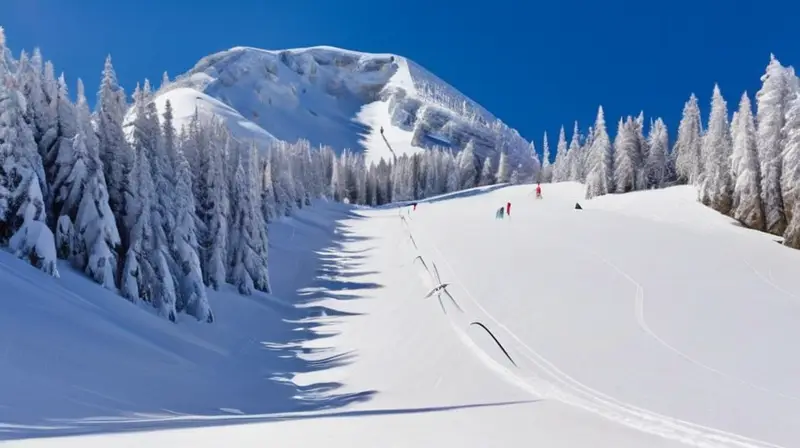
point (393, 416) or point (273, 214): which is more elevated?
point (273, 214)

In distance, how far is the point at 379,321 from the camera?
2659cm

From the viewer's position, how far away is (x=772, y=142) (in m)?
42.6

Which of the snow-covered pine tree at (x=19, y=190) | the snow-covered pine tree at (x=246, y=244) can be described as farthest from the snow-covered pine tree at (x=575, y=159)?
the snow-covered pine tree at (x=19, y=190)

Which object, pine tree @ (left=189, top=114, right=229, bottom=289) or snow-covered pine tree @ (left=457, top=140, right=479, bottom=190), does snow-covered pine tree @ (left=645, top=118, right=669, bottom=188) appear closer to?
pine tree @ (left=189, top=114, right=229, bottom=289)

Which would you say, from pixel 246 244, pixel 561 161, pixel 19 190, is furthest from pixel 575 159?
pixel 19 190

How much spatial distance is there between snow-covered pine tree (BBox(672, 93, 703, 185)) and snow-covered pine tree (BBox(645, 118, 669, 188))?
2.08 metres

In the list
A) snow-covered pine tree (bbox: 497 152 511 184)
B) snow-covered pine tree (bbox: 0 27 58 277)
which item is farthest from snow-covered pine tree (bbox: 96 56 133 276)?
snow-covered pine tree (bbox: 497 152 511 184)

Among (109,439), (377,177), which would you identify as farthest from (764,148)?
(377,177)

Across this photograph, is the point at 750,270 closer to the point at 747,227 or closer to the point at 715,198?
the point at 747,227

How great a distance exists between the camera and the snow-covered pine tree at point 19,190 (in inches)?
690

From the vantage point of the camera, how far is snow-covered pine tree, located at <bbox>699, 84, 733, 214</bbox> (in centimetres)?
4844

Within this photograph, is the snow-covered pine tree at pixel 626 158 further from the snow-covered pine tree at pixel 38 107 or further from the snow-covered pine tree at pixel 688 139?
the snow-covered pine tree at pixel 38 107

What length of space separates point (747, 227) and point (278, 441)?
4489 cm

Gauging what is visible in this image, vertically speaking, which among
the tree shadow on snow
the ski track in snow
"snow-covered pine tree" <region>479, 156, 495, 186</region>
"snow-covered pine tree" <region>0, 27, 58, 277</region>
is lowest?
the tree shadow on snow
